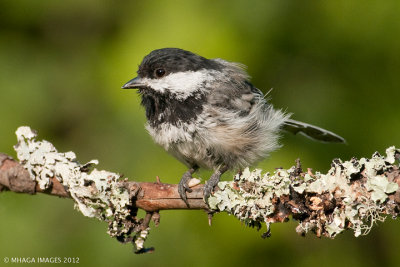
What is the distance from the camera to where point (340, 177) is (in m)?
1.87

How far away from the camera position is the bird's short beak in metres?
2.82

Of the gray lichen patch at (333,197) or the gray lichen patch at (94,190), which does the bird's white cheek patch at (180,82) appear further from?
the gray lichen patch at (333,197)

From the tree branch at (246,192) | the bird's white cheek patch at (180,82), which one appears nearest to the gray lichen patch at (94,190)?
the tree branch at (246,192)

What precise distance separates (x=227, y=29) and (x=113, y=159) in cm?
105

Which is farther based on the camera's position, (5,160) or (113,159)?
(113,159)

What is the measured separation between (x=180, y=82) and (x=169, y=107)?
16 centimetres

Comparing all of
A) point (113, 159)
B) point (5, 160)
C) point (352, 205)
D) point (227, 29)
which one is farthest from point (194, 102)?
point (352, 205)

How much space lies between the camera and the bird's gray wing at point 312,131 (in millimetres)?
2696

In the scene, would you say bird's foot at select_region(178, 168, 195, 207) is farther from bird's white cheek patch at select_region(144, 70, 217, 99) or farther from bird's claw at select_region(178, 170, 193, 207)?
bird's white cheek patch at select_region(144, 70, 217, 99)

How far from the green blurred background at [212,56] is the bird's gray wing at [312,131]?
4cm

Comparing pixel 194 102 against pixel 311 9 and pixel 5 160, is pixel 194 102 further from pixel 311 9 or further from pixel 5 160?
pixel 5 160

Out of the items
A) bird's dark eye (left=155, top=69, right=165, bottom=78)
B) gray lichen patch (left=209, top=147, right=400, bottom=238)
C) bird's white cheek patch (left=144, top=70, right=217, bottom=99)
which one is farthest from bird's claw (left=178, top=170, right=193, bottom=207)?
bird's dark eye (left=155, top=69, right=165, bottom=78)

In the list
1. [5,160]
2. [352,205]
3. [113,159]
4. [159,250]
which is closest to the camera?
[352,205]

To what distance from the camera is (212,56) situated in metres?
2.72
